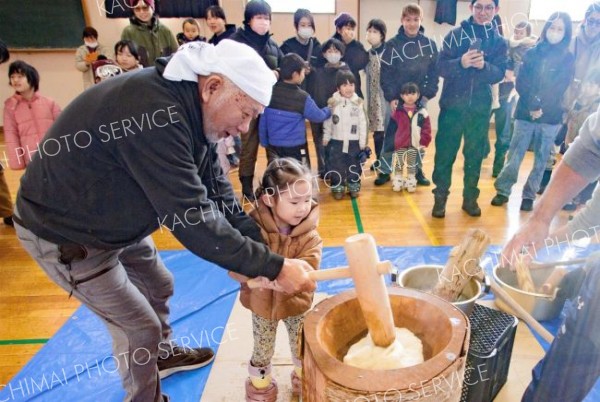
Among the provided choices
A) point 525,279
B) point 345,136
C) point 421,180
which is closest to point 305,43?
point 345,136

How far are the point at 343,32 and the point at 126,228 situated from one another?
342 centimetres

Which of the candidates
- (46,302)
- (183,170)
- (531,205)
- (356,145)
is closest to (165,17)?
(356,145)

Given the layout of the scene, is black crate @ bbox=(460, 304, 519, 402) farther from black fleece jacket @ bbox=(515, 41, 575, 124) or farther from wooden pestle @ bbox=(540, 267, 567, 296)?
black fleece jacket @ bbox=(515, 41, 575, 124)

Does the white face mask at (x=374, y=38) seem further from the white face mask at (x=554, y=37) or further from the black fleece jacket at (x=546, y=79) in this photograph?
the white face mask at (x=554, y=37)

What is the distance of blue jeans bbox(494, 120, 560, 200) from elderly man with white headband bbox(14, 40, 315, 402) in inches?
115

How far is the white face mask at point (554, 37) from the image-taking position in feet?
10.1

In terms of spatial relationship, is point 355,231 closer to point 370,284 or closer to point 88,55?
point 370,284

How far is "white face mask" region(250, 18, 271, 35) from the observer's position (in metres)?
3.43

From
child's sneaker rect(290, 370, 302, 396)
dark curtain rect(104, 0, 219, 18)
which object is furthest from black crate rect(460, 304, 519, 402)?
dark curtain rect(104, 0, 219, 18)

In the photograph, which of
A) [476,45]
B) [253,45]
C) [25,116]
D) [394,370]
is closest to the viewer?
[394,370]

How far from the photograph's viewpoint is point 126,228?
4.15ft

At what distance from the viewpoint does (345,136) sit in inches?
148

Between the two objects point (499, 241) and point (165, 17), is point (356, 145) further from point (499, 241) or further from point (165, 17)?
point (165, 17)

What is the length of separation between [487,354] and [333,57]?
123 inches
